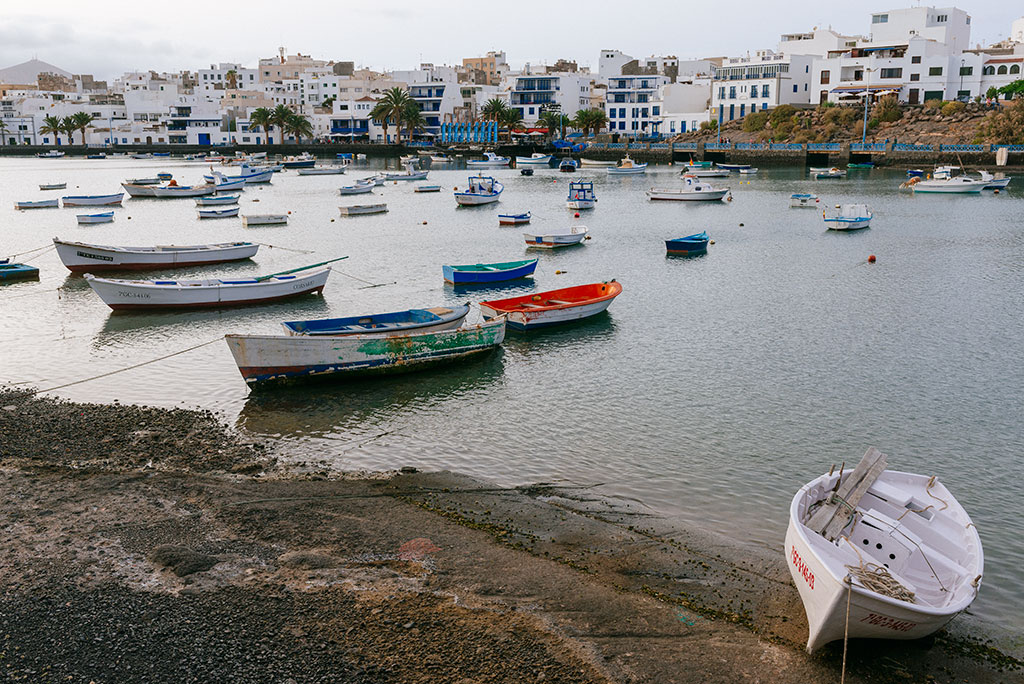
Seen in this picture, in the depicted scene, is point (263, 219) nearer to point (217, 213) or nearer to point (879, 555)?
point (217, 213)

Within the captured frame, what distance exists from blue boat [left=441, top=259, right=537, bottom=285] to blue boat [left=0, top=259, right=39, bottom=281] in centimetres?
1672

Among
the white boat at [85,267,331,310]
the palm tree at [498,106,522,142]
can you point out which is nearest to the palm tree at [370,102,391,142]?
the palm tree at [498,106,522,142]

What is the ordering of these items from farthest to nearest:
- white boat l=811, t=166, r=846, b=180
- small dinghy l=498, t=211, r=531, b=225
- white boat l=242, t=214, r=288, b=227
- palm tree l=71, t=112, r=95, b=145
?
palm tree l=71, t=112, r=95, b=145, white boat l=811, t=166, r=846, b=180, white boat l=242, t=214, r=288, b=227, small dinghy l=498, t=211, r=531, b=225

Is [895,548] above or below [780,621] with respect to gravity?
above

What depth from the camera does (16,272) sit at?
32.7 metres

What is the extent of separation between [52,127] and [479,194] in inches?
5487

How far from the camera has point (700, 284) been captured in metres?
32.6

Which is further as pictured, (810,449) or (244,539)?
(810,449)

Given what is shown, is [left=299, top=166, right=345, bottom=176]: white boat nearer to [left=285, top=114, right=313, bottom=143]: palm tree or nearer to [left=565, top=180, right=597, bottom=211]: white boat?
[left=285, top=114, right=313, bottom=143]: palm tree

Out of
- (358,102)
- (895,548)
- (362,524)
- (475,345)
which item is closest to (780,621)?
(895,548)

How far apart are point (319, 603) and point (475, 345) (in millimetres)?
11771

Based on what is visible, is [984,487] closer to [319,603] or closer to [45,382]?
[319,603]

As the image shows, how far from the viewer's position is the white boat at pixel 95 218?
53969 millimetres

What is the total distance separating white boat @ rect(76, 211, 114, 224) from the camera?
53969 mm
